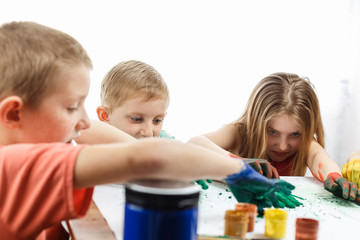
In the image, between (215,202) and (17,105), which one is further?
(215,202)

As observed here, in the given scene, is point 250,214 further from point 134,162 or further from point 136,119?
point 136,119

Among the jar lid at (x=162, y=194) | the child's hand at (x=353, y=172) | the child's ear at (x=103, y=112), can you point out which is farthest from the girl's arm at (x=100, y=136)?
the child's hand at (x=353, y=172)

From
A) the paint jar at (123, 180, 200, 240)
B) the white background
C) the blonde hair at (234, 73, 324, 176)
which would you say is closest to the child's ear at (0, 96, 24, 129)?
the paint jar at (123, 180, 200, 240)

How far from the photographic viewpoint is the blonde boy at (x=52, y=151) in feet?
1.70

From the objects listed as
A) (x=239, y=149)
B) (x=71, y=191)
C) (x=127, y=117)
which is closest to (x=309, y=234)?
(x=71, y=191)

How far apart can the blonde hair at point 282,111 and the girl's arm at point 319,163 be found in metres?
0.03

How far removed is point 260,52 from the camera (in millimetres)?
2672

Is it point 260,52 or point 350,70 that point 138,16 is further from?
point 350,70

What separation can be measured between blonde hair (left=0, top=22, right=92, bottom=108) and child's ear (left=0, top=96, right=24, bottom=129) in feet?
0.04

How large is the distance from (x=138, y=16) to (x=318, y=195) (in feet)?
5.25

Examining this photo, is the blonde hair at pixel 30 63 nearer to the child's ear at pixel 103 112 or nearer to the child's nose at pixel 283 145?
the child's ear at pixel 103 112

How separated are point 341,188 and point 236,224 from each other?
1.86 ft

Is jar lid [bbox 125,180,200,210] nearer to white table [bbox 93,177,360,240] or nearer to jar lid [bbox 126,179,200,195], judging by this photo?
jar lid [bbox 126,179,200,195]

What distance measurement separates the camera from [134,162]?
20.1 inches
